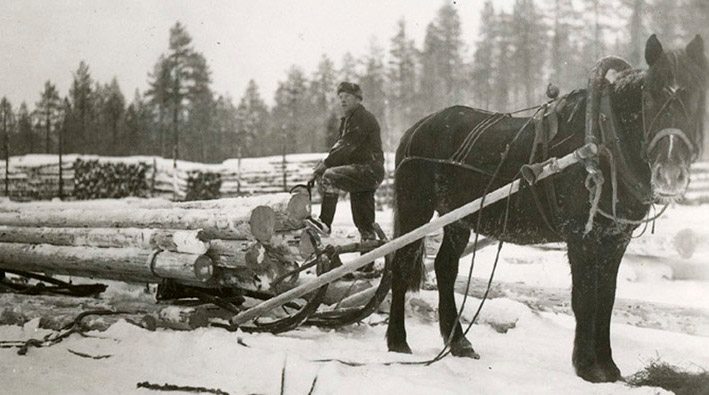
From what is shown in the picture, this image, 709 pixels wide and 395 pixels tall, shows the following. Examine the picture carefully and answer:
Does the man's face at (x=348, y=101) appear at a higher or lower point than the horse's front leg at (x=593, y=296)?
higher

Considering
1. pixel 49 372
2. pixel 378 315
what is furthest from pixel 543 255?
pixel 49 372

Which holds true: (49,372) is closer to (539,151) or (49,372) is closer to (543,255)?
(539,151)

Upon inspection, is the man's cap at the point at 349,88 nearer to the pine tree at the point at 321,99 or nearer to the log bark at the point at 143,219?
the pine tree at the point at 321,99

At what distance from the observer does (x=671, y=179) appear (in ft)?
8.93

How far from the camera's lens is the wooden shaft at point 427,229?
9.96ft

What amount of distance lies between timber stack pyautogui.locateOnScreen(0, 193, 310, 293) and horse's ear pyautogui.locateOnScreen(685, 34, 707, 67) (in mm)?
2788

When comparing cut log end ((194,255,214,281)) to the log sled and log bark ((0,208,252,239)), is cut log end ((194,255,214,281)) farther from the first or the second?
log bark ((0,208,252,239))

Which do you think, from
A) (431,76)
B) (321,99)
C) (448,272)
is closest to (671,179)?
(448,272)

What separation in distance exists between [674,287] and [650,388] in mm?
2073

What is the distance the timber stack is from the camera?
435cm

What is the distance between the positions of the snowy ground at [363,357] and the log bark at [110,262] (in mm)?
507

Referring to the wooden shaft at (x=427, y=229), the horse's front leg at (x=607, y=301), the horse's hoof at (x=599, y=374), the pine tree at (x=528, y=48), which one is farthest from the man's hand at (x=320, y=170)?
the horse's hoof at (x=599, y=374)

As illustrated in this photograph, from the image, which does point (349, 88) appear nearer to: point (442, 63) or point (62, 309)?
point (442, 63)

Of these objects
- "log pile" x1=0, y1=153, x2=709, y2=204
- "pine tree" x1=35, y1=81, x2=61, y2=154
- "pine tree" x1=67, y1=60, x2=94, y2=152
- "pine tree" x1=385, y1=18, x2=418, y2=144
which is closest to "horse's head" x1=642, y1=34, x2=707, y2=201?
"pine tree" x1=385, y1=18, x2=418, y2=144
